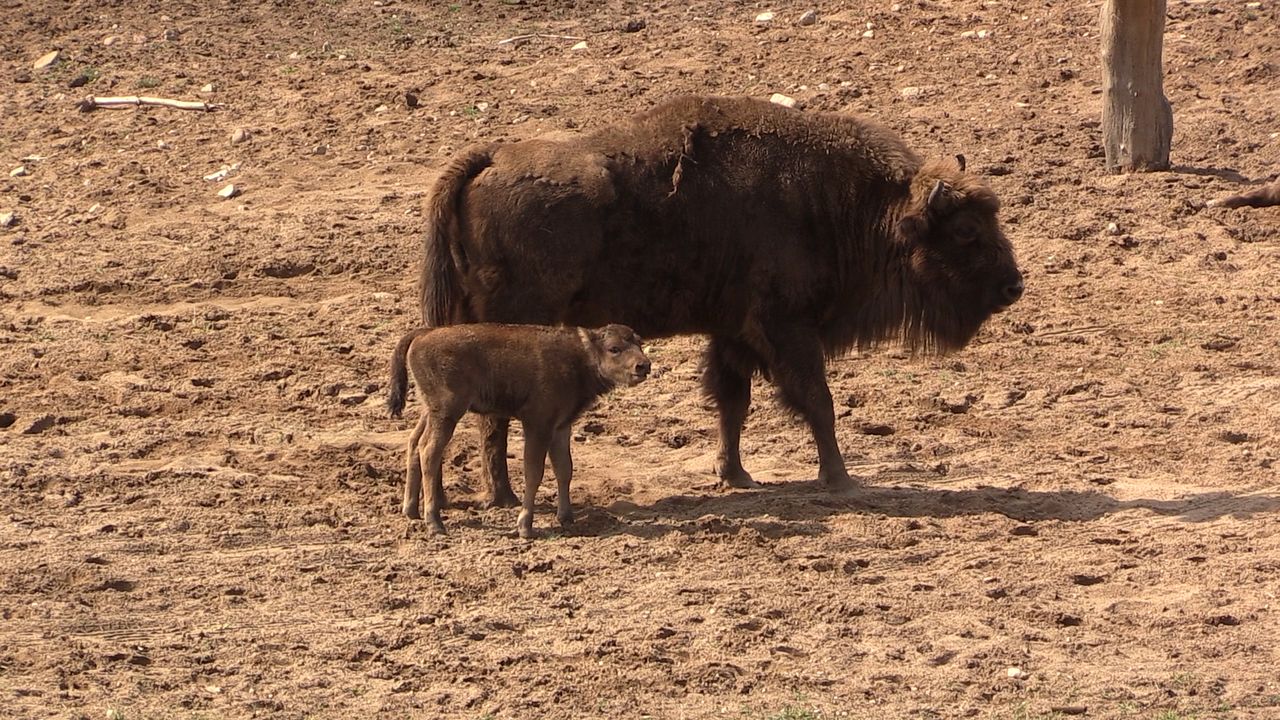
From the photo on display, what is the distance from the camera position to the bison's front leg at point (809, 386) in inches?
375

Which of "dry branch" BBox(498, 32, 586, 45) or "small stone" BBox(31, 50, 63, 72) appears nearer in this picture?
"small stone" BBox(31, 50, 63, 72)

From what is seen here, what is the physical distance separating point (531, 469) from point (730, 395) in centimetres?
154

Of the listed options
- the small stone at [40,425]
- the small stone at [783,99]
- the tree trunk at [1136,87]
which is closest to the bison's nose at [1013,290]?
the tree trunk at [1136,87]

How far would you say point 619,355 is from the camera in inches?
340

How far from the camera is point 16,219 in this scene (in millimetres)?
14047

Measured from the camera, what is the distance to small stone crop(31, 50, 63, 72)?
55.9ft

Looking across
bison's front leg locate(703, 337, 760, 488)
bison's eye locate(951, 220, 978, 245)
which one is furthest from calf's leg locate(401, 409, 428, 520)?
bison's eye locate(951, 220, 978, 245)

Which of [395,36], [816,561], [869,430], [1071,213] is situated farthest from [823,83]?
[816,561]

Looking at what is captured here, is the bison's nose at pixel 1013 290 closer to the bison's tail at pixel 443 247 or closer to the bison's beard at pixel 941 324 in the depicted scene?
the bison's beard at pixel 941 324

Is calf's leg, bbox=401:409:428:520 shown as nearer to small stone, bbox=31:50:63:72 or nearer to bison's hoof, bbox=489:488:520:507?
bison's hoof, bbox=489:488:520:507

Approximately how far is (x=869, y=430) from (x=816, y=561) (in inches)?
88.9

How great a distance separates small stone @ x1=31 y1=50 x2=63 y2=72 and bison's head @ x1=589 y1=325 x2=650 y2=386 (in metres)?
10.1

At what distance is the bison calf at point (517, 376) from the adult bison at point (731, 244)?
52 cm

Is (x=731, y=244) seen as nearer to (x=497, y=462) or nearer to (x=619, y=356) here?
(x=619, y=356)
